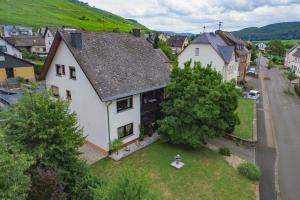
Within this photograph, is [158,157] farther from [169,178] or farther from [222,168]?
[222,168]

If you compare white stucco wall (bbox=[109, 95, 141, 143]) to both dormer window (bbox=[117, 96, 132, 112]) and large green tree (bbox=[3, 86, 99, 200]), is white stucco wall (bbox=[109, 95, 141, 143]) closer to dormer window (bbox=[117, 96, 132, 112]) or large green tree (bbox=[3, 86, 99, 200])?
dormer window (bbox=[117, 96, 132, 112])

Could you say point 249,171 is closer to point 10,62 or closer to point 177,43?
point 10,62

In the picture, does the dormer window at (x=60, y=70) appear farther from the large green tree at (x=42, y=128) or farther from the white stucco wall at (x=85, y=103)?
the large green tree at (x=42, y=128)

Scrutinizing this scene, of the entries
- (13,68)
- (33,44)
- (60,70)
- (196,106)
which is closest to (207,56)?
(196,106)

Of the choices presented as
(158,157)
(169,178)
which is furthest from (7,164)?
(158,157)

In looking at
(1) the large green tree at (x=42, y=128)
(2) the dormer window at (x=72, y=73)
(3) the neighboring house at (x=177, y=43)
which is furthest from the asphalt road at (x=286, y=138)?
(3) the neighboring house at (x=177, y=43)

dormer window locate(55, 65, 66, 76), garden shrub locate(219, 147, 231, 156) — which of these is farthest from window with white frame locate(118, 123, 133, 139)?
garden shrub locate(219, 147, 231, 156)

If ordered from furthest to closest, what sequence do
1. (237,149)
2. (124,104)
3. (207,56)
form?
(207,56) < (237,149) < (124,104)
